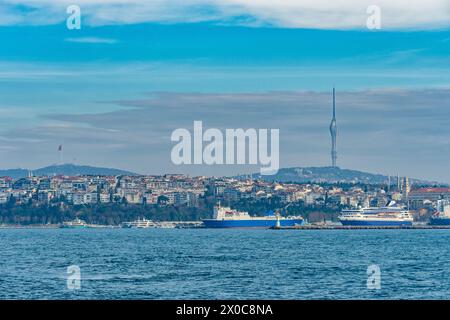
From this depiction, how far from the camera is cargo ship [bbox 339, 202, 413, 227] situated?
161 m

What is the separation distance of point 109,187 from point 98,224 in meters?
8.05

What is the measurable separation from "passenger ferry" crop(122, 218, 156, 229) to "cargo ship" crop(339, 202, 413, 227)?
38.9 m

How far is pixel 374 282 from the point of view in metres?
32.0

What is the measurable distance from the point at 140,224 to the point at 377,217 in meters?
46.7

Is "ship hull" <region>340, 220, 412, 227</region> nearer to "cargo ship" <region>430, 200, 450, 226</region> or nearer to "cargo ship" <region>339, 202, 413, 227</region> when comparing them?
"cargo ship" <region>339, 202, 413, 227</region>

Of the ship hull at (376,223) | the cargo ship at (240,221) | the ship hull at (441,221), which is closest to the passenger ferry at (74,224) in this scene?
the cargo ship at (240,221)

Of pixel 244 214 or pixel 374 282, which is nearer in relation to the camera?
pixel 374 282

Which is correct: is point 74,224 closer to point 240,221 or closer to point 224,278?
point 240,221

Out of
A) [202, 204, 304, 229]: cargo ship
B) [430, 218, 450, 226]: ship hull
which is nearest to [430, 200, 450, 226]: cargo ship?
[430, 218, 450, 226]: ship hull

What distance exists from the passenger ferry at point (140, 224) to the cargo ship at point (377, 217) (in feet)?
128

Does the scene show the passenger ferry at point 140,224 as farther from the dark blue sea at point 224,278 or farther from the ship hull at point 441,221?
the dark blue sea at point 224,278

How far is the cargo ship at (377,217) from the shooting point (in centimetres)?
16125
